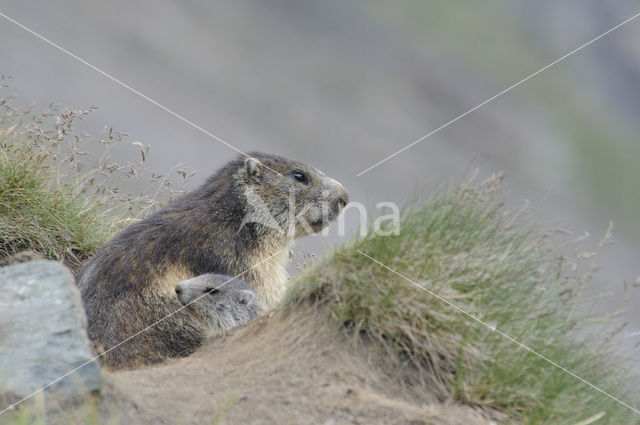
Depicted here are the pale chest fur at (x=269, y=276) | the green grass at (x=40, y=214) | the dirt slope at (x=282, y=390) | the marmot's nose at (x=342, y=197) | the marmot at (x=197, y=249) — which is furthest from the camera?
the green grass at (x=40, y=214)

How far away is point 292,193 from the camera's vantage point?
8.16m

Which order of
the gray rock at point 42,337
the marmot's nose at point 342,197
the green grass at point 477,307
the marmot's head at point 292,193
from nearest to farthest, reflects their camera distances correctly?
the gray rock at point 42,337, the green grass at point 477,307, the marmot's head at point 292,193, the marmot's nose at point 342,197

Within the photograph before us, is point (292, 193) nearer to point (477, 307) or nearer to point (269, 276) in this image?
point (269, 276)

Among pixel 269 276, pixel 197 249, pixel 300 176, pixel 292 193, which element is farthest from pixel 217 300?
pixel 300 176

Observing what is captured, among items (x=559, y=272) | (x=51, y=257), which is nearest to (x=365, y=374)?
(x=559, y=272)

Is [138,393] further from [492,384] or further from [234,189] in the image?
[234,189]

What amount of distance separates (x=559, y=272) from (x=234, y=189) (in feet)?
11.0

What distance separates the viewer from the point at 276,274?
7816 mm

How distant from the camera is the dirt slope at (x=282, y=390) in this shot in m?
4.73

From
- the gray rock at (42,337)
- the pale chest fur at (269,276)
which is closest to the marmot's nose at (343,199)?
the pale chest fur at (269,276)

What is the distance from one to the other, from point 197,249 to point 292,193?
4.16ft

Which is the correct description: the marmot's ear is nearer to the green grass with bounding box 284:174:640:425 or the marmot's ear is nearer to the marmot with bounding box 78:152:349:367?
the marmot with bounding box 78:152:349:367

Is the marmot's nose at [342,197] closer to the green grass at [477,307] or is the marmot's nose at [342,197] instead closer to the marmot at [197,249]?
the marmot at [197,249]

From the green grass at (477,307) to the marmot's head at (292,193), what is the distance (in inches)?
82.2
